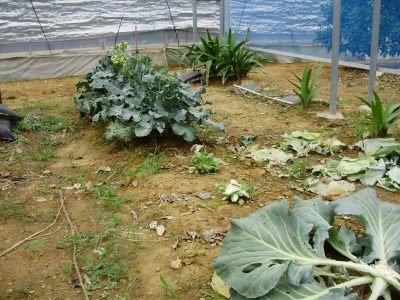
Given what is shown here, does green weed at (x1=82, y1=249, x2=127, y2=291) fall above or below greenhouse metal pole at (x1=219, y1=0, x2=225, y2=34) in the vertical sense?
below

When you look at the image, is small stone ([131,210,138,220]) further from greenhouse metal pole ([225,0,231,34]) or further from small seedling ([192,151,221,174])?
greenhouse metal pole ([225,0,231,34])

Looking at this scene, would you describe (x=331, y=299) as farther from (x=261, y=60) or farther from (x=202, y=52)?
(x=261, y=60)

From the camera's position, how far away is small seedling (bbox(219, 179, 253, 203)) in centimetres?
305

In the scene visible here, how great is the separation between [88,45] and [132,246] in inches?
288

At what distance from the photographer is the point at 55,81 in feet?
27.1

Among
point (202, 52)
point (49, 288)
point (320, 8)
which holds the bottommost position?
point (49, 288)

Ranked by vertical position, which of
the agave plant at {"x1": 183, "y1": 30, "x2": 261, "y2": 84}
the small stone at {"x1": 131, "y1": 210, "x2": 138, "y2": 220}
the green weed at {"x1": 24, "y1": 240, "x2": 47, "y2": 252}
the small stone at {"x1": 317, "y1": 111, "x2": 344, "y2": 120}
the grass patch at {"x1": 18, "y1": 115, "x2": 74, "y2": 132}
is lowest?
the green weed at {"x1": 24, "y1": 240, "x2": 47, "y2": 252}

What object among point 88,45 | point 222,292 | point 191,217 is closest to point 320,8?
point 88,45

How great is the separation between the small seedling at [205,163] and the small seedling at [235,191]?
1.23 feet

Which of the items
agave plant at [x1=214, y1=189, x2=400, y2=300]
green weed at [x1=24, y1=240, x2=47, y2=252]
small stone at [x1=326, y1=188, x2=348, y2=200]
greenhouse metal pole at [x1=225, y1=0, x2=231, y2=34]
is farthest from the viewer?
greenhouse metal pole at [x1=225, y1=0, x2=231, y2=34]

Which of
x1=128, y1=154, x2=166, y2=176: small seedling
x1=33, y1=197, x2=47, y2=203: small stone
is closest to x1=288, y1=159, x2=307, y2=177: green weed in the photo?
x1=128, y1=154, x2=166, y2=176: small seedling

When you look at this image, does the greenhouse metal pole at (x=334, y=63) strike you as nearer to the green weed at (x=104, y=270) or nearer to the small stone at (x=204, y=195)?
the small stone at (x=204, y=195)

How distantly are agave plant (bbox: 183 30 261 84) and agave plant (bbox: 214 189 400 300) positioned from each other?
4.94 meters

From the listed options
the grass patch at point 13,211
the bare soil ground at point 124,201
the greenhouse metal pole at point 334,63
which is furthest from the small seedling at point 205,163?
the greenhouse metal pole at point 334,63
